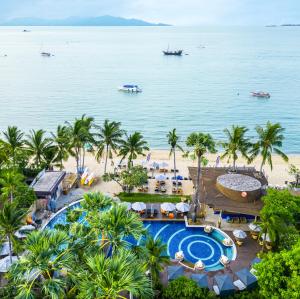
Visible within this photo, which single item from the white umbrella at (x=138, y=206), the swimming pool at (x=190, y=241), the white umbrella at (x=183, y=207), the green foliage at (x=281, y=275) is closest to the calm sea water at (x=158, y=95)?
the white umbrella at (x=183, y=207)

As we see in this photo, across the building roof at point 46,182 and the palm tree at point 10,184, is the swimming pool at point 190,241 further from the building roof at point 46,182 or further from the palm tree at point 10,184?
the palm tree at point 10,184

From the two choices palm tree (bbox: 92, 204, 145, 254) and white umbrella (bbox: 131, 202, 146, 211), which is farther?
white umbrella (bbox: 131, 202, 146, 211)

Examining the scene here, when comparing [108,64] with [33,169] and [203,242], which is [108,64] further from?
[203,242]

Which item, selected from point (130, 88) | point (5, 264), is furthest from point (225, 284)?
point (130, 88)

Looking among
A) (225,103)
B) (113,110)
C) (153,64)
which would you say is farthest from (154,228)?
(153,64)

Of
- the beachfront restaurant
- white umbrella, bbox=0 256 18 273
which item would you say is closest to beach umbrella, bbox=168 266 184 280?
white umbrella, bbox=0 256 18 273

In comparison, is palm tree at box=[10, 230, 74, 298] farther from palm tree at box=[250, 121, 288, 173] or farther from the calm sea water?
the calm sea water
